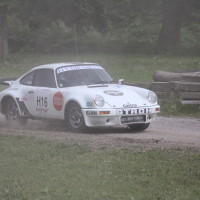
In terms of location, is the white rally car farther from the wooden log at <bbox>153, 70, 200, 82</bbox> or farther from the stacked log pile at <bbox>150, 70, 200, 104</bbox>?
the wooden log at <bbox>153, 70, 200, 82</bbox>

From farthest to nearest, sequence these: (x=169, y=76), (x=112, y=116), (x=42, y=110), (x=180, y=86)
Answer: (x=169, y=76) < (x=180, y=86) < (x=42, y=110) < (x=112, y=116)

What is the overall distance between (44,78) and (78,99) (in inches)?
62.7

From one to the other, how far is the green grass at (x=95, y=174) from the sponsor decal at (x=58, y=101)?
244 cm

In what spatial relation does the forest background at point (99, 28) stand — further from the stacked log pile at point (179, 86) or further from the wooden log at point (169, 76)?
the stacked log pile at point (179, 86)

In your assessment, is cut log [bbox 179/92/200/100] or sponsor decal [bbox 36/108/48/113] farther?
cut log [bbox 179/92/200/100]

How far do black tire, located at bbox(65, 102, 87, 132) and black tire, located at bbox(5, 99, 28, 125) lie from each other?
1705mm

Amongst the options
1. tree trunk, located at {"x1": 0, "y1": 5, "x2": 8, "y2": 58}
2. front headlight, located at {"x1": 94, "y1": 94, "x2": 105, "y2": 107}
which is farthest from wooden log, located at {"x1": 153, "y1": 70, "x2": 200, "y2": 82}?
tree trunk, located at {"x1": 0, "y1": 5, "x2": 8, "y2": 58}

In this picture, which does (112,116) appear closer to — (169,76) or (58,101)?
(58,101)

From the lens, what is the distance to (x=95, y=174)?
27.2 feet

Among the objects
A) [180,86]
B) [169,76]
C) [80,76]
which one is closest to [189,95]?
[180,86]

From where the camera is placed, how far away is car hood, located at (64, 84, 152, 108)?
40.1 ft

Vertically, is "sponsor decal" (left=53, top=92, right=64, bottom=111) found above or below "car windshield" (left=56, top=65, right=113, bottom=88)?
below

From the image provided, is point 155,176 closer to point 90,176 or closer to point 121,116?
point 90,176

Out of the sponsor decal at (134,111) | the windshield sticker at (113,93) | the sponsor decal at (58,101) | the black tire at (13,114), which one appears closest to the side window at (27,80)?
the black tire at (13,114)
